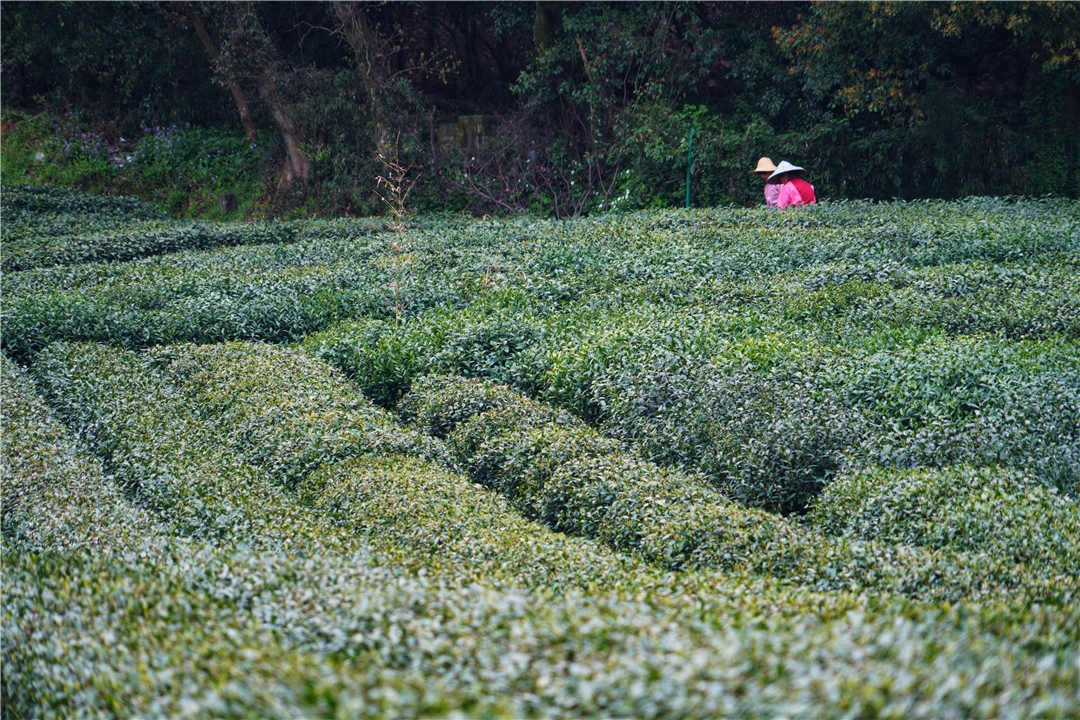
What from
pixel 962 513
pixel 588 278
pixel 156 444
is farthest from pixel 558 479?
pixel 588 278

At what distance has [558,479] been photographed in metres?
5.32

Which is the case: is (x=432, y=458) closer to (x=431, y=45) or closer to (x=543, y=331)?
(x=543, y=331)

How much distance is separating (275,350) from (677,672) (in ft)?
22.2

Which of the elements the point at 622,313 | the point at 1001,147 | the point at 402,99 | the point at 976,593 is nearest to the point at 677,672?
the point at 976,593

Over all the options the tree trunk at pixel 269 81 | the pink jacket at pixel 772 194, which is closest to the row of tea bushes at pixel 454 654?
the pink jacket at pixel 772 194

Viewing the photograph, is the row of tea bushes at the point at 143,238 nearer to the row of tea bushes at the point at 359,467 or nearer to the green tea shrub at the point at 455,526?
the row of tea bushes at the point at 359,467

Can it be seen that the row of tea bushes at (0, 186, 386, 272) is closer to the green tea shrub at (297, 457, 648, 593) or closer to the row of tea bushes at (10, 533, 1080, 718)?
the green tea shrub at (297, 457, 648, 593)

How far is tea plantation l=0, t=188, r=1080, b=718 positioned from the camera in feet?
7.87

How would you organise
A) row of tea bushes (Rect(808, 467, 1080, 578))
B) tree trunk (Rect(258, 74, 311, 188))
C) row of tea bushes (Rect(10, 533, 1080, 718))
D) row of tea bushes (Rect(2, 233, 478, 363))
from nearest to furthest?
1. row of tea bushes (Rect(10, 533, 1080, 718))
2. row of tea bushes (Rect(808, 467, 1080, 578))
3. row of tea bushes (Rect(2, 233, 478, 363))
4. tree trunk (Rect(258, 74, 311, 188))

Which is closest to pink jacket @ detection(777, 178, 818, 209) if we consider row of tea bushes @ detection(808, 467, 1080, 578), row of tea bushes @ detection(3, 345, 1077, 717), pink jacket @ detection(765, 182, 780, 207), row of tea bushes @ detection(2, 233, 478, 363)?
pink jacket @ detection(765, 182, 780, 207)

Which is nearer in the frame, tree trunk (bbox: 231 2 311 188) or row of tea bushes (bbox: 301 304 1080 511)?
row of tea bushes (bbox: 301 304 1080 511)

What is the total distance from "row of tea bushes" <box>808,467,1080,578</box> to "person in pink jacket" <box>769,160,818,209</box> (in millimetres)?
10328

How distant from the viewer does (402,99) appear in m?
22.1

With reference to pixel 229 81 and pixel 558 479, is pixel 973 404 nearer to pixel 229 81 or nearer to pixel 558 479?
pixel 558 479
